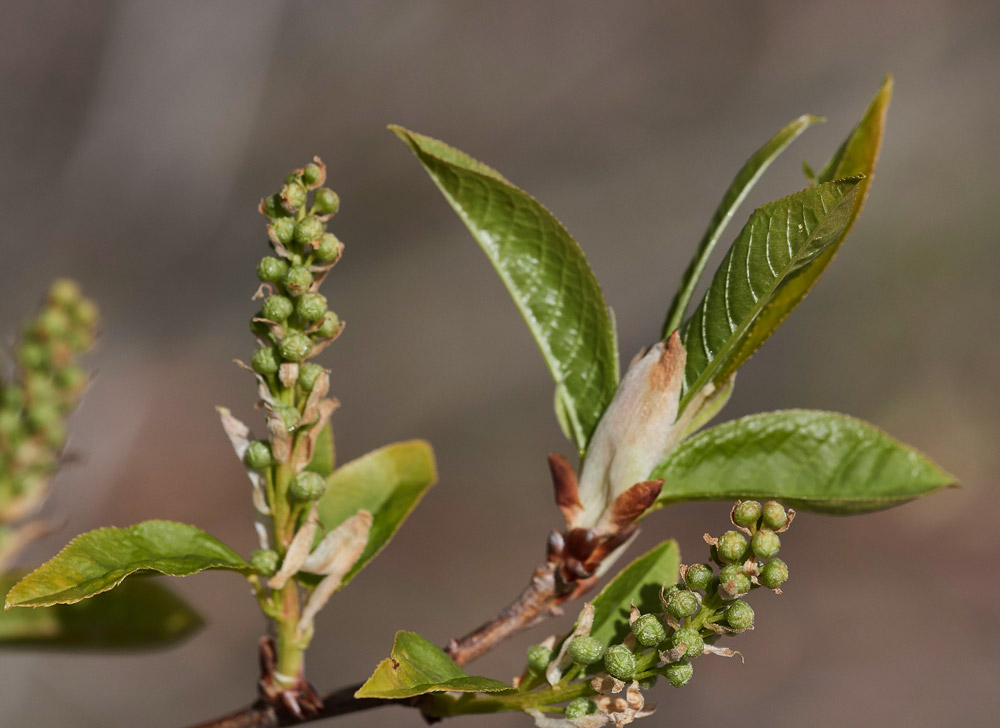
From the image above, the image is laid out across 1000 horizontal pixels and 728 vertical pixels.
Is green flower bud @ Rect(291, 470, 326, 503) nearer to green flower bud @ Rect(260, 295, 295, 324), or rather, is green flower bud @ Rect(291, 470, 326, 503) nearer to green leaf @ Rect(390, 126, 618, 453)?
green flower bud @ Rect(260, 295, 295, 324)

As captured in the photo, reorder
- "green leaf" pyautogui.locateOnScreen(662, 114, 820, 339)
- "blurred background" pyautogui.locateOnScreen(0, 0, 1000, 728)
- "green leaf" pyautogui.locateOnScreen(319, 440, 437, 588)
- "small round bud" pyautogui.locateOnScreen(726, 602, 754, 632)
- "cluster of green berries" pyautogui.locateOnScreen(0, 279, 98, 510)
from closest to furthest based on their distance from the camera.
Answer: "small round bud" pyautogui.locateOnScreen(726, 602, 754, 632) → "green leaf" pyautogui.locateOnScreen(662, 114, 820, 339) → "green leaf" pyautogui.locateOnScreen(319, 440, 437, 588) → "cluster of green berries" pyautogui.locateOnScreen(0, 279, 98, 510) → "blurred background" pyautogui.locateOnScreen(0, 0, 1000, 728)

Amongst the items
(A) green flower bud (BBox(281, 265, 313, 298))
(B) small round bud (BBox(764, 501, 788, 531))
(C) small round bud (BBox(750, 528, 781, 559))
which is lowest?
(C) small round bud (BBox(750, 528, 781, 559))

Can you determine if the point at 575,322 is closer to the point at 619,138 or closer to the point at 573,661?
the point at 573,661

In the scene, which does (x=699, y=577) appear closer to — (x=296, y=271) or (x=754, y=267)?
(x=754, y=267)

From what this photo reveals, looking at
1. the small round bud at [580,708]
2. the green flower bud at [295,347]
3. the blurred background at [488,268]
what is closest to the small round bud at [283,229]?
the green flower bud at [295,347]

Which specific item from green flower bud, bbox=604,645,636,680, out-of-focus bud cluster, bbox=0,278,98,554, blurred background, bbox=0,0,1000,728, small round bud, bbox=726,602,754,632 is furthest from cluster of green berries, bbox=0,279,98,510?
blurred background, bbox=0,0,1000,728

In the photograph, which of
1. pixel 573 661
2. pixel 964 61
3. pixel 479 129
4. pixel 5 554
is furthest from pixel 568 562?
pixel 964 61
